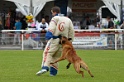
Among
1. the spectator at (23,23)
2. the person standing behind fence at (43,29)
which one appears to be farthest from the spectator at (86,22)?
the person standing behind fence at (43,29)

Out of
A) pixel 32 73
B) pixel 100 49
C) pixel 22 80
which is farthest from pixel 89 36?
pixel 22 80

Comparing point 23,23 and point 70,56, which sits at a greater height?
point 23,23

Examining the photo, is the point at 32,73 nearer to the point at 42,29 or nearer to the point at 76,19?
the point at 42,29

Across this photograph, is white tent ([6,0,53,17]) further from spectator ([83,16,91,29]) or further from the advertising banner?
the advertising banner

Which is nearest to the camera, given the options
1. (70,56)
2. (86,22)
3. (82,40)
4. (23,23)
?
(70,56)

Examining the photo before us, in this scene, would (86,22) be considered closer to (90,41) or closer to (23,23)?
(23,23)

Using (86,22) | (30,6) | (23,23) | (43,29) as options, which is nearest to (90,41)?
(43,29)

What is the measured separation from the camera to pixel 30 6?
3131cm

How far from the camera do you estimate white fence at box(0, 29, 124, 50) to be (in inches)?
1117

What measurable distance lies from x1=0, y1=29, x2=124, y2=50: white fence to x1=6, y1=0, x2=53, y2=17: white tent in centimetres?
289

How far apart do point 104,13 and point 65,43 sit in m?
24.7

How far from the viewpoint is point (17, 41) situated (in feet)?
93.2

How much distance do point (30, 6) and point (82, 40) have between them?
4.57m

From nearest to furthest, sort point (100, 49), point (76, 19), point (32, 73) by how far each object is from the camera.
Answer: point (32, 73) < point (100, 49) < point (76, 19)
